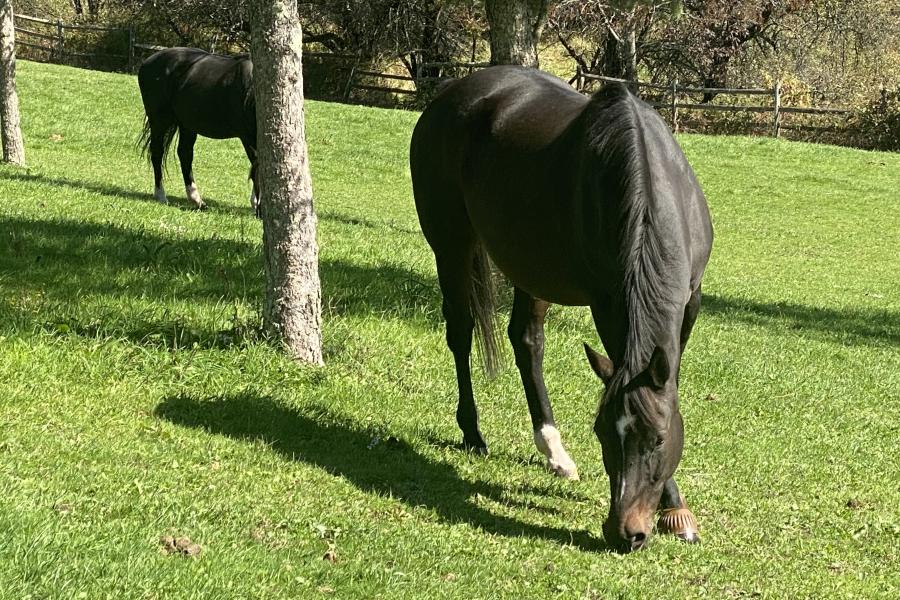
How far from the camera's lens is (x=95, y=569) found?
339 centimetres

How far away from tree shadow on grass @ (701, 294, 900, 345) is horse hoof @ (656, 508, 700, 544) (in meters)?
6.67

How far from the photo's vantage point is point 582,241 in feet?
15.8

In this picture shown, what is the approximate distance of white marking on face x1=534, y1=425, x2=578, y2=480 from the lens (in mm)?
5543

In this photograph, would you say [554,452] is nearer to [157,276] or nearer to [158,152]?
[157,276]

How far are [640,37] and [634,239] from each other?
→ 114 ft

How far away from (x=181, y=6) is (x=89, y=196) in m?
26.9

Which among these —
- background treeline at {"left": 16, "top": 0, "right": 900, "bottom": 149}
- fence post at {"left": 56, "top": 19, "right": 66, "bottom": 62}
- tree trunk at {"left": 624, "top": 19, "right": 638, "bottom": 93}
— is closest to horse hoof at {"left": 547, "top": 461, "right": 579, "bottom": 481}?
background treeline at {"left": 16, "top": 0, "right": 900, "bottom": 149}

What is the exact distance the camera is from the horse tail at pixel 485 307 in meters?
6.12

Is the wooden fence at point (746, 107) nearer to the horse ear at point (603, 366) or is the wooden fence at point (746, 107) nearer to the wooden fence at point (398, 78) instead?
the wooden fence at point (398, 78)

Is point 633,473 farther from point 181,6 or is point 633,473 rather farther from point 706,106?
point 181,6

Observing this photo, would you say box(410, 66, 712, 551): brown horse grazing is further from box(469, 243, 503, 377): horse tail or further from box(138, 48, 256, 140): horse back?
box(138, 48, 256, 140): horse back

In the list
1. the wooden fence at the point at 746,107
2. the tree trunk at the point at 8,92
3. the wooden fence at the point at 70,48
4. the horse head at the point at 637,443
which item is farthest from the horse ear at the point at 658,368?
the wooden fence at the point at 70,48

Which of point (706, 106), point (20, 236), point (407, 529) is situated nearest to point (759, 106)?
point (706, 106)

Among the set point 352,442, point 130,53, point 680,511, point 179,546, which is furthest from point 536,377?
point 130,53
